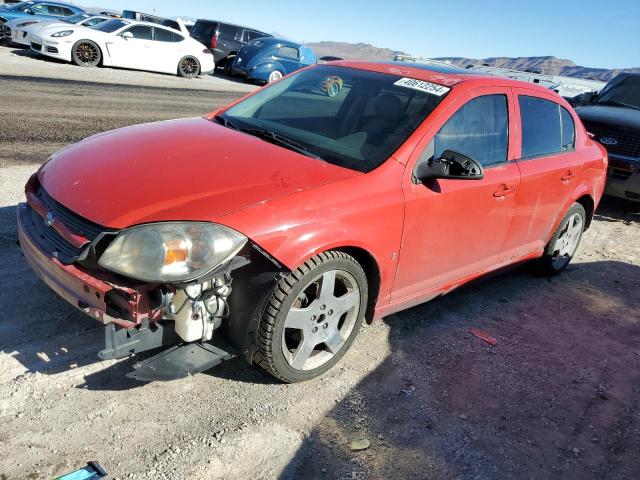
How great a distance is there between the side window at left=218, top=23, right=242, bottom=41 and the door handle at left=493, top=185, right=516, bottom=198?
19590 millimetres

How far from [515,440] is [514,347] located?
1124mm

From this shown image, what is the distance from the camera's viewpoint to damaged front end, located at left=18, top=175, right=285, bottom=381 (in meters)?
2.55

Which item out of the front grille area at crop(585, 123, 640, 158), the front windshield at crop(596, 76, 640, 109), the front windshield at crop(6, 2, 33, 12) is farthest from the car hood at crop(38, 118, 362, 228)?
the front windshield at crop(6, 2, 33, 12)

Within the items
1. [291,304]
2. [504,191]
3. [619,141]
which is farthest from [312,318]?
[619,141]

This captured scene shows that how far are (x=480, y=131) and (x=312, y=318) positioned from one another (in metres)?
1.86

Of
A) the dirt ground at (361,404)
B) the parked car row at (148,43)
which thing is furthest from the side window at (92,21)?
the dirt ground at (361,404)

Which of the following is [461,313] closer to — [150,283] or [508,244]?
→ [508,244]

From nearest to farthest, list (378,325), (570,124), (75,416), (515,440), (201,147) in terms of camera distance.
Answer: (75,416) < (515,440) < (201,147) < (378,325) < (570,124)

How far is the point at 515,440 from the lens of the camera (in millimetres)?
3064

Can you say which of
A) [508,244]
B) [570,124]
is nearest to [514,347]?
[508,244]

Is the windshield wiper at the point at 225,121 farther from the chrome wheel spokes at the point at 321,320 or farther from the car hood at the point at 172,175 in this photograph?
the chrome wheel spokes at the point at 321,320

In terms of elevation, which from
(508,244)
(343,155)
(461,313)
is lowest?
(461,313)

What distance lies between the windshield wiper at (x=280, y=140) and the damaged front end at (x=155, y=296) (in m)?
0.92

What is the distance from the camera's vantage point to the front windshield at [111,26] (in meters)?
16.9
